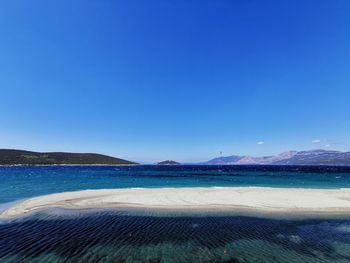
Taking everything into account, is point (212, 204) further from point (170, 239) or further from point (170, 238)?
point (170, 239)

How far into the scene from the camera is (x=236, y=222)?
17703 millimetres

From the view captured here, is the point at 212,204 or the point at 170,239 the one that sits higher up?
the point at 212,204

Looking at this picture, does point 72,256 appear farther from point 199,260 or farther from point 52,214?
point 52,214

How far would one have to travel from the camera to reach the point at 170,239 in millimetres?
13500

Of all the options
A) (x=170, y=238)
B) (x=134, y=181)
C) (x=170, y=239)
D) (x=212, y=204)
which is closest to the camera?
(x=170, y=239)

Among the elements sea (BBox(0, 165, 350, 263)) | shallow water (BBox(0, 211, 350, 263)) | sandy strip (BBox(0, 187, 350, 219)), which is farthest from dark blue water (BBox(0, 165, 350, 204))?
shallow water (BBox(0, 211, 350, 263))

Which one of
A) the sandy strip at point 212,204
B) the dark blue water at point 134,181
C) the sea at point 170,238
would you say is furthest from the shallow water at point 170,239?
the dark blue water at point 134,181

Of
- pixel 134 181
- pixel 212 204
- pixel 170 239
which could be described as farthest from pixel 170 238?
pixel 134 181

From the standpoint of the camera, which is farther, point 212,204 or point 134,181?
point 134,181

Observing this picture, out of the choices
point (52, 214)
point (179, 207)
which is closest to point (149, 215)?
point (179, 207)

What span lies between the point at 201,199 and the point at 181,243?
14169 millimetres

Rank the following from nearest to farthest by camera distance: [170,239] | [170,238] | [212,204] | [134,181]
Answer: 1. [170,239]
2. [170,238]
3. [212,204]
4. [134,181]

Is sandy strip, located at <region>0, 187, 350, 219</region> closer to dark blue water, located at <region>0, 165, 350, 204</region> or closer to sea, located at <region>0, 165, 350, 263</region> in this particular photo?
sea, located at <region>0, 165, 350, 263</region>

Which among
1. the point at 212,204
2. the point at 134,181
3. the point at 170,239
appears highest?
the point at 134,181
